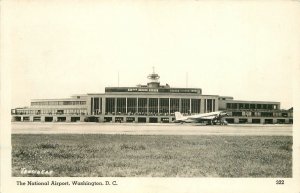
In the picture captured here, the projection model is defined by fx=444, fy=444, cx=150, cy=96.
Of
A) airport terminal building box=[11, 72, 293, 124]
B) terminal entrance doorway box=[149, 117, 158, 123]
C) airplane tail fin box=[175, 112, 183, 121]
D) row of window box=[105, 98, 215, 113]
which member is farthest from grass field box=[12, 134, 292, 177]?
row of window box=[105, 98, 215, 113]

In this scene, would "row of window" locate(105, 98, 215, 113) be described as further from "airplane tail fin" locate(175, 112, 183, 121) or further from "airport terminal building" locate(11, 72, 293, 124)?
"airplane tail fin" locate(175, 112, 183, 121)

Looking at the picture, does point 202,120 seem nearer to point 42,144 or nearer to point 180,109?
point 180,109

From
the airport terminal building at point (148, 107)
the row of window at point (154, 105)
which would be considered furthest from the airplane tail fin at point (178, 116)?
the row of window at point (154, 105)

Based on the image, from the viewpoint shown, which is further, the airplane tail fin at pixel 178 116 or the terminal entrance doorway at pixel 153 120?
the terminal entrance doorway at pixel 153 120

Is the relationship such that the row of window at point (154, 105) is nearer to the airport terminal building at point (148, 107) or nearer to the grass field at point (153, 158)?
the airport terminal building at point (148, 107)

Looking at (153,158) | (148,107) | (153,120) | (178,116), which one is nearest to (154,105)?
(148,107)

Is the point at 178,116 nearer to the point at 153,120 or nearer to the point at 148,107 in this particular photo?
the point at 153,120

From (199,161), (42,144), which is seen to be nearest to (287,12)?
(199,161)
